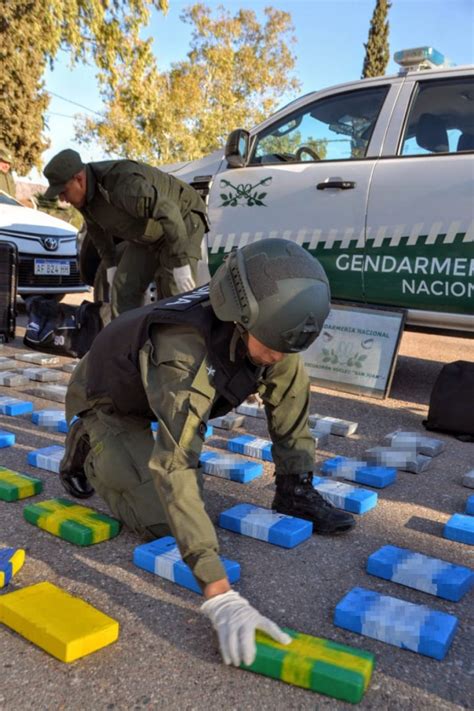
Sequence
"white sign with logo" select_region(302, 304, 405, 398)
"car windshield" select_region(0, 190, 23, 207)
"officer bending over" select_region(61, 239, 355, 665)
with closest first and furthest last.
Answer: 1. "officer bending over" select_region(61, 239, 355, 665)
2. "white sign with logo" select_region(302, 304, 405, 398)
3. "car windshield" select_region(0, 190, 23, 207)

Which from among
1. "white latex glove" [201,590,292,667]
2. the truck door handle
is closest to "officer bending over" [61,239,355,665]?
"white latex glove" [201,590,292,667]

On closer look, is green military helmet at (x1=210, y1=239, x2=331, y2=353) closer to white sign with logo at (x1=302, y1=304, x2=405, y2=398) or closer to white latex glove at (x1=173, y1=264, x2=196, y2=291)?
white latex glove at (x1=173, y1=264, x2=196, y2=291)

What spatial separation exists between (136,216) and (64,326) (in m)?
2.32

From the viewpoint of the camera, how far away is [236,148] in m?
5.16

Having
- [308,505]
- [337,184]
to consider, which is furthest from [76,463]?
[337,184]

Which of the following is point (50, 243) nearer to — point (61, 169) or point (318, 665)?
point (61, 169)

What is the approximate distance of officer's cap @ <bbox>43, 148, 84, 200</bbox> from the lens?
3.90m

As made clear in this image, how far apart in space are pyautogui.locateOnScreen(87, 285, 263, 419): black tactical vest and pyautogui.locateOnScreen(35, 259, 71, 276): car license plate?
16.9 ft

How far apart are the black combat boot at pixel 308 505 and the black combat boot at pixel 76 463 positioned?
32.1 inches

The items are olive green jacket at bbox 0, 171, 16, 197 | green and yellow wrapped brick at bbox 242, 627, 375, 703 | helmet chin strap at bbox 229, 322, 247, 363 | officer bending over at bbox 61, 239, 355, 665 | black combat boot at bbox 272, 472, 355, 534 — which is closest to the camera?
green and yellow wrapped brick at bbox 242, 627, 375, 703

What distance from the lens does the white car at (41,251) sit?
24.7 feet

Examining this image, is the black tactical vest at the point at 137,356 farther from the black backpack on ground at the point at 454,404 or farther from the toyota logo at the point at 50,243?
the toyota logo at the point at 50,243

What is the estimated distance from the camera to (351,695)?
163cm

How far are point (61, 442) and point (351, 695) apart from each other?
2.48 meters
